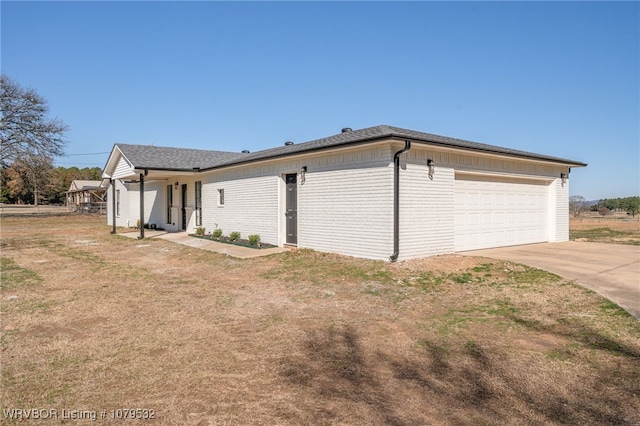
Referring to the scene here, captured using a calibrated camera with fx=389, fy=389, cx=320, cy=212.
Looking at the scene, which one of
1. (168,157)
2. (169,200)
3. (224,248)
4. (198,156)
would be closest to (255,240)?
(224,248)

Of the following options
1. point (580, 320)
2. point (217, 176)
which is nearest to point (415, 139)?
point (580, 320)

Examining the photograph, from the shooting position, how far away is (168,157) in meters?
19.2

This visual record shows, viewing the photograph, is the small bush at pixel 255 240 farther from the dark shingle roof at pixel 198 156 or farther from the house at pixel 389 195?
the dark shingle roof at pixel 198 156

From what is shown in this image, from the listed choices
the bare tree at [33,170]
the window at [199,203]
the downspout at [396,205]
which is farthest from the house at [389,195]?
the bare tree at [33,170]

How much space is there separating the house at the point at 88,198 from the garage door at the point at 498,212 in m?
30.7

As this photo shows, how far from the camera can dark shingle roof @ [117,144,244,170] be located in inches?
675

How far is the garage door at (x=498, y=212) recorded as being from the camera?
11094 mm

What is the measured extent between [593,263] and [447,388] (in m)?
7.80

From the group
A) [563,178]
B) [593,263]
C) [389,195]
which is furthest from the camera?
[563,178]

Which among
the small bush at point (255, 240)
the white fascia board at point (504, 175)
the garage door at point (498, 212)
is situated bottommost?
the small bush at point (255, 240)

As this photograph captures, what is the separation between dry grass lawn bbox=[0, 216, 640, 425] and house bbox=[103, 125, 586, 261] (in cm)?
195

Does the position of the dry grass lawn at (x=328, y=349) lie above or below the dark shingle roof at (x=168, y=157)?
below

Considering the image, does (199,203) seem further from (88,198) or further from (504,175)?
(88,198)

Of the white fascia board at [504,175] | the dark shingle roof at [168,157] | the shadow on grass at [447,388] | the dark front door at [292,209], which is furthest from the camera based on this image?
the dark shingle roof at [168,157]
